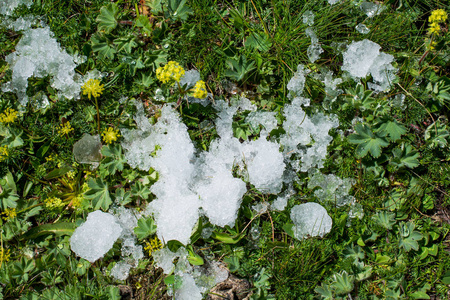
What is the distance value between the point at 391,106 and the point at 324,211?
1101mm

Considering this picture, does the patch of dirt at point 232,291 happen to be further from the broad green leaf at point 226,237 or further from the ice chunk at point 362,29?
the ice chunk at point 362,29

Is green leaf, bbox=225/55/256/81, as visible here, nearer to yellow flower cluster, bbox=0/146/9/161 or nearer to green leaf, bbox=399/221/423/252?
green leaf, bbox=399/221/423/252

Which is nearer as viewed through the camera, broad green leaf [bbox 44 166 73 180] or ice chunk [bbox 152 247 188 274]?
ice chunk [bbox 152 247 188 274]

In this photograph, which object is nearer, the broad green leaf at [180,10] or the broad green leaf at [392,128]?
the broad green leaf at [392,128]

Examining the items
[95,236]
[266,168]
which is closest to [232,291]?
[266,168]

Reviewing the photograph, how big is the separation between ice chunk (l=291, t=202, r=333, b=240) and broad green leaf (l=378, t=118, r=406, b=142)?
0.84 m

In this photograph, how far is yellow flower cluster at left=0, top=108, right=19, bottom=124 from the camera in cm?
268

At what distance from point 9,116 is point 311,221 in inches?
103

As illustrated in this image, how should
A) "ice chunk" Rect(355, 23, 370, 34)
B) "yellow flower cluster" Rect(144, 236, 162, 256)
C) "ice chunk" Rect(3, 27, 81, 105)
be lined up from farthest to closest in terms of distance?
"ice chunk" Rect(355, 23, 370, 34) < "ice chunk" Rect(3, 27, 81, 105) < "yellow flower cluster" Rect(144, 236, 162, 256)

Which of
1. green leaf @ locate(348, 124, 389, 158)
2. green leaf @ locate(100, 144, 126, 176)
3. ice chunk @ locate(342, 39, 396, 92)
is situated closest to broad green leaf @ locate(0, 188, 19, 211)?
green leaf @ locate(100, 144, 126, 176)

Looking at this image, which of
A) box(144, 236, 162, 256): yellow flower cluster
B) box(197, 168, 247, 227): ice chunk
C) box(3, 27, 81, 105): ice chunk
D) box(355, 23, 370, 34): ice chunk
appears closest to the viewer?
box(197, 168, 247, 227): ice chunk

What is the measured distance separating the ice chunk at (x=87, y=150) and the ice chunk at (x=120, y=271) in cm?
87

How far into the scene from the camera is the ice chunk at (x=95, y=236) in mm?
2529

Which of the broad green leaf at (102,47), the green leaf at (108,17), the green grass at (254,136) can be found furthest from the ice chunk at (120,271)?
the green leaf at (108,17)
